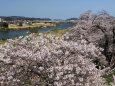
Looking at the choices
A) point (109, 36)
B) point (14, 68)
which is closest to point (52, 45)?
point (14, 68)

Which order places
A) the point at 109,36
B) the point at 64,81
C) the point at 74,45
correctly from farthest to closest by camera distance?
the point at 109,36 → the point at 74,45 → the point at 64,81

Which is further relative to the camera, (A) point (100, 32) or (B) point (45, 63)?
(A) point (100, 32)

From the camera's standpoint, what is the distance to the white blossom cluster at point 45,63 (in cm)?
1661

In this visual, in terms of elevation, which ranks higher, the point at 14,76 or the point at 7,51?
the point at 7,51

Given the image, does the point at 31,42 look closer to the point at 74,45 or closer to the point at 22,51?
the point at 22,51

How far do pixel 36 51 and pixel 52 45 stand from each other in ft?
2.85

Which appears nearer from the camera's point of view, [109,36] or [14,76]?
[14,76]

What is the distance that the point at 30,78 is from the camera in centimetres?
1786

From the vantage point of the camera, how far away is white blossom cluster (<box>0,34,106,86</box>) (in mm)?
16609

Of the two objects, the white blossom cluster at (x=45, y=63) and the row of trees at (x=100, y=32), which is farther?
the row of trees at (x=100, y=32)

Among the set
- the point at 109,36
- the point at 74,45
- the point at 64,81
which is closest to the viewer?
the point at 64,81

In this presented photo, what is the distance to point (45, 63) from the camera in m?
16.7

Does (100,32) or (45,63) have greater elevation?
(45,63)

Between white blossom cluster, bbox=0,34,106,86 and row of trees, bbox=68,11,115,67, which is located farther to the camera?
row of trees, bbox=68,11,115,67
